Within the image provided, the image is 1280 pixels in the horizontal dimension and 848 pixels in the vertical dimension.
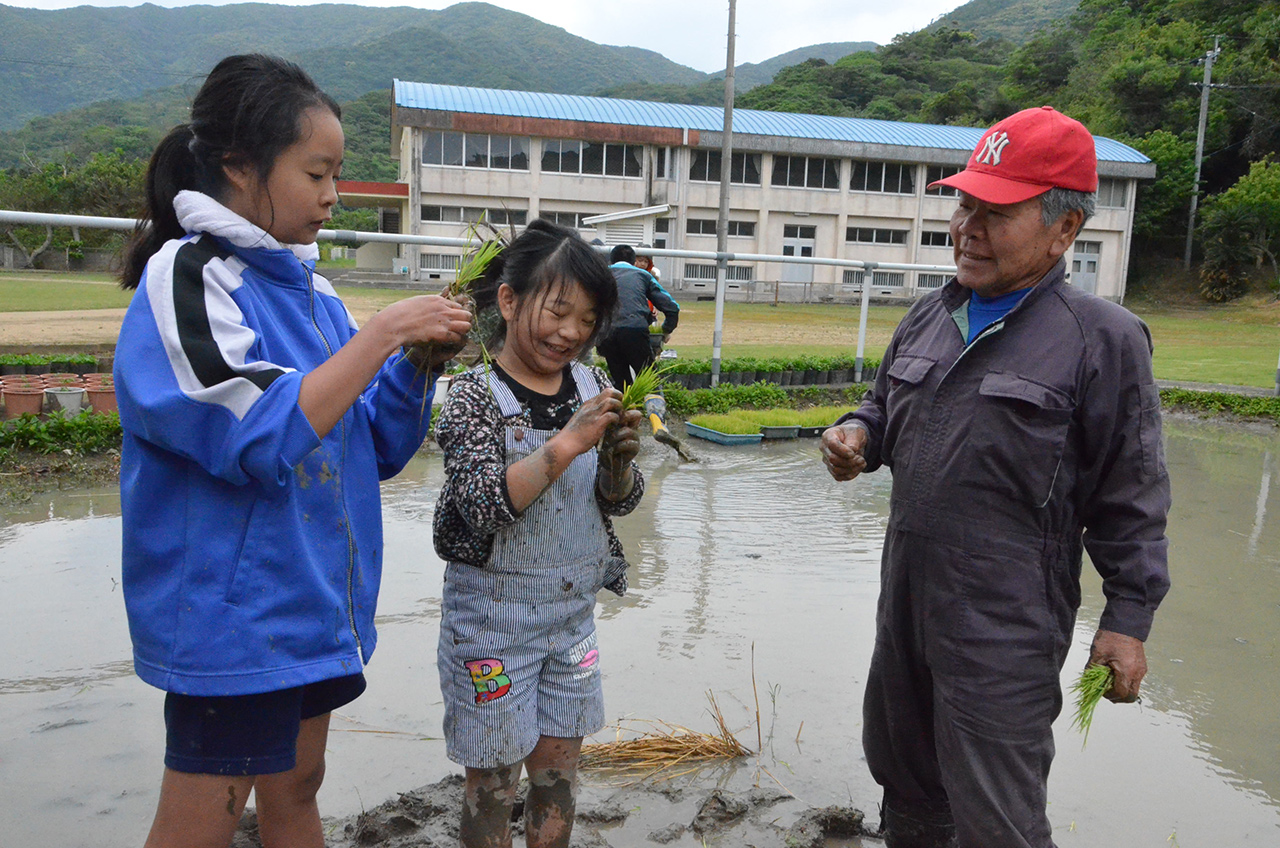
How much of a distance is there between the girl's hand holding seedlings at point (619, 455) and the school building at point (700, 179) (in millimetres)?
28716

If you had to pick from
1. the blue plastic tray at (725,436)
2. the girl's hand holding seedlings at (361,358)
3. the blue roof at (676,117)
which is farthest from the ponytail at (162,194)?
the blue roof at (676,117)

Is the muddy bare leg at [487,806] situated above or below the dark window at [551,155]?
below

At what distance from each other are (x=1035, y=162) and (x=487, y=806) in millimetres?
1858

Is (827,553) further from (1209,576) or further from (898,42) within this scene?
(898,42)

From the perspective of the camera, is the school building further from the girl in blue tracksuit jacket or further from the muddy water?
the girl in blue tracksuit jacket

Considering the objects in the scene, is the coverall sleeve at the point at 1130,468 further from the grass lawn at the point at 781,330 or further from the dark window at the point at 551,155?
the dark window at the point at 551,155

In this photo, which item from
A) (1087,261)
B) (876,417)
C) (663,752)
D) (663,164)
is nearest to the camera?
(876,417)

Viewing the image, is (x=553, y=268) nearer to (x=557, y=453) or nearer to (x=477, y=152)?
(x=557, y=453)

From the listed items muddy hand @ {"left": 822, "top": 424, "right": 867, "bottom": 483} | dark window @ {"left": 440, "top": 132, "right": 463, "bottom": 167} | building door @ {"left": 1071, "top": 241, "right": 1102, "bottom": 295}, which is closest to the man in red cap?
muddy hand @ {"left": 822, "top": 424, "right": 867, "bottom": 483}

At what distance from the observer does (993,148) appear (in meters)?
2.13

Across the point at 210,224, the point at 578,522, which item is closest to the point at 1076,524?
the point at 578,522

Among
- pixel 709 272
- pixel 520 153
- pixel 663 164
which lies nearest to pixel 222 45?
pixel 520 153

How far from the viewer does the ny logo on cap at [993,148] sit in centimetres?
210

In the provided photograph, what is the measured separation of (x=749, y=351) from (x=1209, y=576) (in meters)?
6.94
